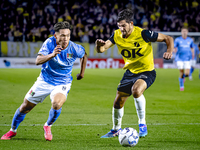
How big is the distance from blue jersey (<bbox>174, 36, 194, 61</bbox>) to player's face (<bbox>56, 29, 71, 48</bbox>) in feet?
26.3

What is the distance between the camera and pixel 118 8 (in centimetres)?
2647

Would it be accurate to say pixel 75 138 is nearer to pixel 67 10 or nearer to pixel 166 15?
pixel 67 10

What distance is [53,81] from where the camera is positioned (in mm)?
4777

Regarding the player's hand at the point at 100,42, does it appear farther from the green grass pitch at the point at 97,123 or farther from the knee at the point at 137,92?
the green grass pitch at the point at 97,123

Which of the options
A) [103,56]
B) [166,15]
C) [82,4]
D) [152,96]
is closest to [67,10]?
[82,4]

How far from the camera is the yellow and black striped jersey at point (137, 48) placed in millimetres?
4969

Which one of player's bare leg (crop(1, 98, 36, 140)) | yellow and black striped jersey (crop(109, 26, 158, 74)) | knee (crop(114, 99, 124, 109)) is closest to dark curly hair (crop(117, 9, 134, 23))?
yellow and black striped jersey (crop(109, 26, 158, 74))

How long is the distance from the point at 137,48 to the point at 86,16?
66.1 ft

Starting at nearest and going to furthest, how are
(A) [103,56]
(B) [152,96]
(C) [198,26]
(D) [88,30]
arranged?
(B) [152,96], (A) [103,56], (D) [88,30], (C) [198,26]

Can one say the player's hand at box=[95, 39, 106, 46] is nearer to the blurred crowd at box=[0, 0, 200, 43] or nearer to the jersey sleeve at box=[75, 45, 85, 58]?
the jersey sleeve at box=[75, 45, 85, 58]

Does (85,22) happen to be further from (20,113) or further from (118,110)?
(20,113)

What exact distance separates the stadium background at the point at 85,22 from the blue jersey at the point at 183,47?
10596 mm

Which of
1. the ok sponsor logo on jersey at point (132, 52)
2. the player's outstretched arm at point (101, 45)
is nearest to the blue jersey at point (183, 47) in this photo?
the ok sponsor logo on jersey at point (132, 52)

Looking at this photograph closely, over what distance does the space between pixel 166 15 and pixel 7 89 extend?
19119mm
